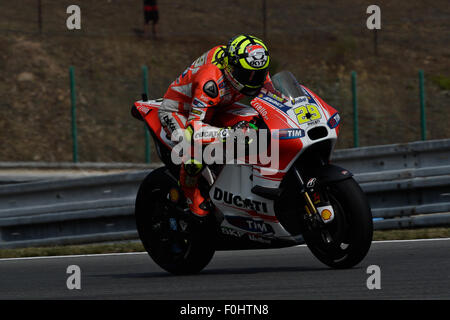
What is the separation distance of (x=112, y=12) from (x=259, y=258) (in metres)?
23.6

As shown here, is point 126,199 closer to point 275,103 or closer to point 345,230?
point 275,103

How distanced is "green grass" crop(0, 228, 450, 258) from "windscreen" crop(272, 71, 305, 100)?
266cm

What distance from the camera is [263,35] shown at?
29281 mm

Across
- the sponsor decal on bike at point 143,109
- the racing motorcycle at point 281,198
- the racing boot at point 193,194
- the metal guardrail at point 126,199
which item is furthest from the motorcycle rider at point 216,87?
the metal guardrail at point 126,199

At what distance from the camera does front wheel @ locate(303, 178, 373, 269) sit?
6.16 m

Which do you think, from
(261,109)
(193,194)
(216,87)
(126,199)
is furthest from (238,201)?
(126,199)

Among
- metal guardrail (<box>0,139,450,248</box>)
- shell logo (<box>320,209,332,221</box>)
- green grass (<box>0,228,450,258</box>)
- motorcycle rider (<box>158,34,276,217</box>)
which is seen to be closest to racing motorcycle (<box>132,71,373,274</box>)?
shell logo (<box>320,209,332,221</box>)

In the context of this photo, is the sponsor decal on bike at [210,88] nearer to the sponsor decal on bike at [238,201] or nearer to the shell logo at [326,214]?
the sponsor decal on bike at [238,201]

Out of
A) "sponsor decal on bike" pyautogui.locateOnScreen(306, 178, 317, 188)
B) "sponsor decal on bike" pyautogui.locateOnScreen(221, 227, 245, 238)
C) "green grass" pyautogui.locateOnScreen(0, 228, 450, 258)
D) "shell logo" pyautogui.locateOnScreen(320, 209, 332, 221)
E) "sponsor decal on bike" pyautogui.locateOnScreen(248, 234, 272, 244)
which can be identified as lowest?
"green grass" pyautogui.locateOnScreen(0, 228, 450, 258)

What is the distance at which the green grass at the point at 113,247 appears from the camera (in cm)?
879

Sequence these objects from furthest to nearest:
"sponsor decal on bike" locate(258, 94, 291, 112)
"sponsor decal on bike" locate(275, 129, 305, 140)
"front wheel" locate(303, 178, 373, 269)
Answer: "sponsor decal on bike" locate(258, 94, 291, 112), "sponsor decal on bike" locate(275, 129, 305, 140), "front wheel" locate(303, 178, 373, 269)

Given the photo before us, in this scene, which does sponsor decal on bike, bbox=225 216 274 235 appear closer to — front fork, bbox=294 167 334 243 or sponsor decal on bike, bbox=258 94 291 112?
front fork, bbox=294 167 334 243

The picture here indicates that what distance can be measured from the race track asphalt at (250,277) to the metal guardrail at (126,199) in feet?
3.18

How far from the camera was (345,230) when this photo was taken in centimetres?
625
